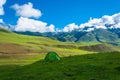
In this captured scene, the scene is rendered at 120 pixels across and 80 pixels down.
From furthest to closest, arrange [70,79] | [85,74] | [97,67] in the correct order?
1. [97,67]
2. [85,74]
3. [70,79]

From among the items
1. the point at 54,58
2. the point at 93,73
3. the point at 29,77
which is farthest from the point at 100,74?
the point at 54,58

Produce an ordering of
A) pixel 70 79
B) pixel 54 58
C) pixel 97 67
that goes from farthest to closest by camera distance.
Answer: pixel 54 58, pixel 97 67, pixel 70 79

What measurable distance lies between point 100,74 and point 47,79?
742 cm

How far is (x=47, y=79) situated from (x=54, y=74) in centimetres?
324

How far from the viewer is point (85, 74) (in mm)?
45812

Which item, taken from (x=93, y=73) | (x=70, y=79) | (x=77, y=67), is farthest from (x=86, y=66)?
(x=70, y=79)

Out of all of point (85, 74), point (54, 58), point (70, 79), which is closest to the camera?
point (70, 79)

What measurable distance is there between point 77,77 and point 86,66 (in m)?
8.25

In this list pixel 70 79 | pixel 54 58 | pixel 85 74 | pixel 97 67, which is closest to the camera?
pixel 70 79

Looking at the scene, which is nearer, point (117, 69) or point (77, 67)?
point (117, 69)

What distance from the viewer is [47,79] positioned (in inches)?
1732

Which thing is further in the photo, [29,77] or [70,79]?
[29,77]

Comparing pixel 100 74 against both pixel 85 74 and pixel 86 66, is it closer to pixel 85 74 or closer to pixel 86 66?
pixel 85 74

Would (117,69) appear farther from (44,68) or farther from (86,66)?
(44,68)
